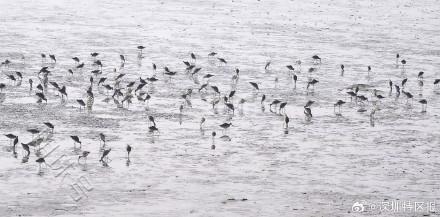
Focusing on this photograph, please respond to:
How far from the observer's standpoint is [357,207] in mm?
10672

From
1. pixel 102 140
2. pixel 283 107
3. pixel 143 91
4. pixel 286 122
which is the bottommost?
Answer: pixel 102 140

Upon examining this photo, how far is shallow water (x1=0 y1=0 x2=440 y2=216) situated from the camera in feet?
35.9

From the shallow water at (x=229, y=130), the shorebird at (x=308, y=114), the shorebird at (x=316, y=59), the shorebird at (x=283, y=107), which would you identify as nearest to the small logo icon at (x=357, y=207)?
the shallow water at (x=229, y=130)

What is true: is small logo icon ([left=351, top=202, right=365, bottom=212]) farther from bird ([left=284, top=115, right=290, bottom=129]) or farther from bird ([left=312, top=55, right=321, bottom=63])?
bird ([left=312, top=55, right=321, bottom=63])

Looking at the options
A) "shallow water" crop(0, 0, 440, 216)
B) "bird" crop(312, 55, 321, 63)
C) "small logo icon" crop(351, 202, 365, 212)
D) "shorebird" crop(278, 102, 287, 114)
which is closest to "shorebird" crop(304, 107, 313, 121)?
"shallow water" crop(0, 0, 440, 216)

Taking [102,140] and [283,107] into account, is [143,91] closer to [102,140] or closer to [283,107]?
[283,107]

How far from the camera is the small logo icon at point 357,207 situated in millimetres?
10562

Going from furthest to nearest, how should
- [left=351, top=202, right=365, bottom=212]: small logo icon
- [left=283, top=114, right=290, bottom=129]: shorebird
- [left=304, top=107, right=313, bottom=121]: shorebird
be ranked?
[left=304, top=107, right=313, bottom=121]: shorebird → [left=283, top=114, right=290, bottom=129]: shorebird → [left=351, top=202, right=365, bottom=212]: small logo icon

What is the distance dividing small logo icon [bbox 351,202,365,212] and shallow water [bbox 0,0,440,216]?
13 centimetres

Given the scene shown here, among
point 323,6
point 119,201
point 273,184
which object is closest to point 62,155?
point 119,201

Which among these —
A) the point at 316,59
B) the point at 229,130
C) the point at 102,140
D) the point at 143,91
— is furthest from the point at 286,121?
the point at 316,59

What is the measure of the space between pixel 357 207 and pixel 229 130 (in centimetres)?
432

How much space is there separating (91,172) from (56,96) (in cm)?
525

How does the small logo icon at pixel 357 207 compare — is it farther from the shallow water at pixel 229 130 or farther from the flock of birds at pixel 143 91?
the flock of birds at pixel 143 91
